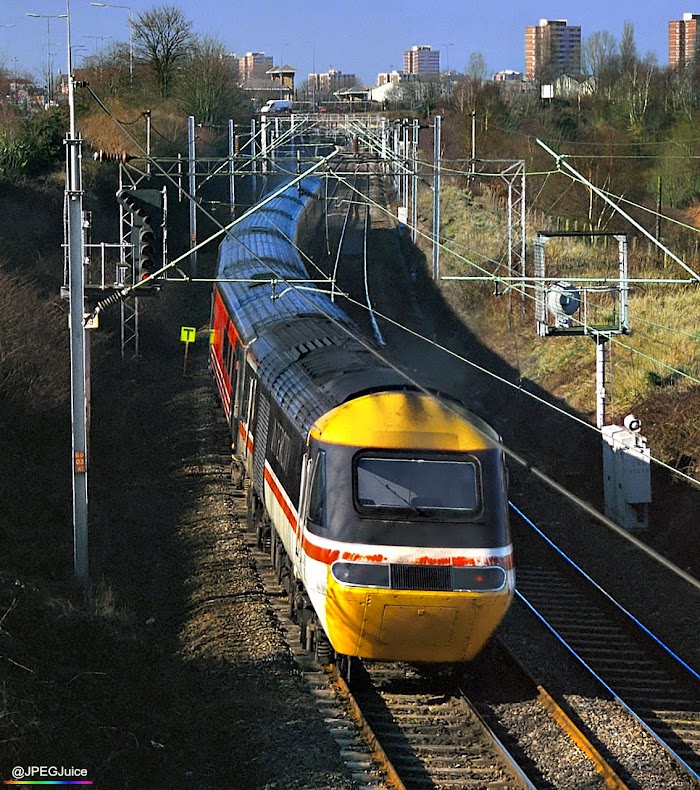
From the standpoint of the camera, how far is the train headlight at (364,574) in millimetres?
9328

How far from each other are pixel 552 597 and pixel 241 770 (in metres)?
5.93

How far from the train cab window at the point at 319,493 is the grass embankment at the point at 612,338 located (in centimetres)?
357

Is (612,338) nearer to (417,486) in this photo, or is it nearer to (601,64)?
(417,486)

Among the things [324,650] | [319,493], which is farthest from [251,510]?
[319,493]

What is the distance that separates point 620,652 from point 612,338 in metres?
13.9

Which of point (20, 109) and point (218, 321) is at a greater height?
point (20, 109)

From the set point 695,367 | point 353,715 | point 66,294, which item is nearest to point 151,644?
point 353,715

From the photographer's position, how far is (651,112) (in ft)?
187

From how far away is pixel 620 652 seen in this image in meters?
11.9

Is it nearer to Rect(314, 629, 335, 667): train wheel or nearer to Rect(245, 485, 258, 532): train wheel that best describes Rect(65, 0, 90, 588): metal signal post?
Rect(245, 485, 258, 532): train wheel

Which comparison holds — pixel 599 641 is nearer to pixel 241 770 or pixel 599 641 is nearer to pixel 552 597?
pixel 552 597

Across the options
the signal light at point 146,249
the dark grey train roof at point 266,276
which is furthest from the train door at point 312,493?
the signal light at point 146,249

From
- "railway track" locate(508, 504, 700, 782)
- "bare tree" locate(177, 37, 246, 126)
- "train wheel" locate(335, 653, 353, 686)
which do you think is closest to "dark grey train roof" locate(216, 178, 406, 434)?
"train wheel" locate(335, 653, 353, 686)

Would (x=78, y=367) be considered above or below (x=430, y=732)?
above
